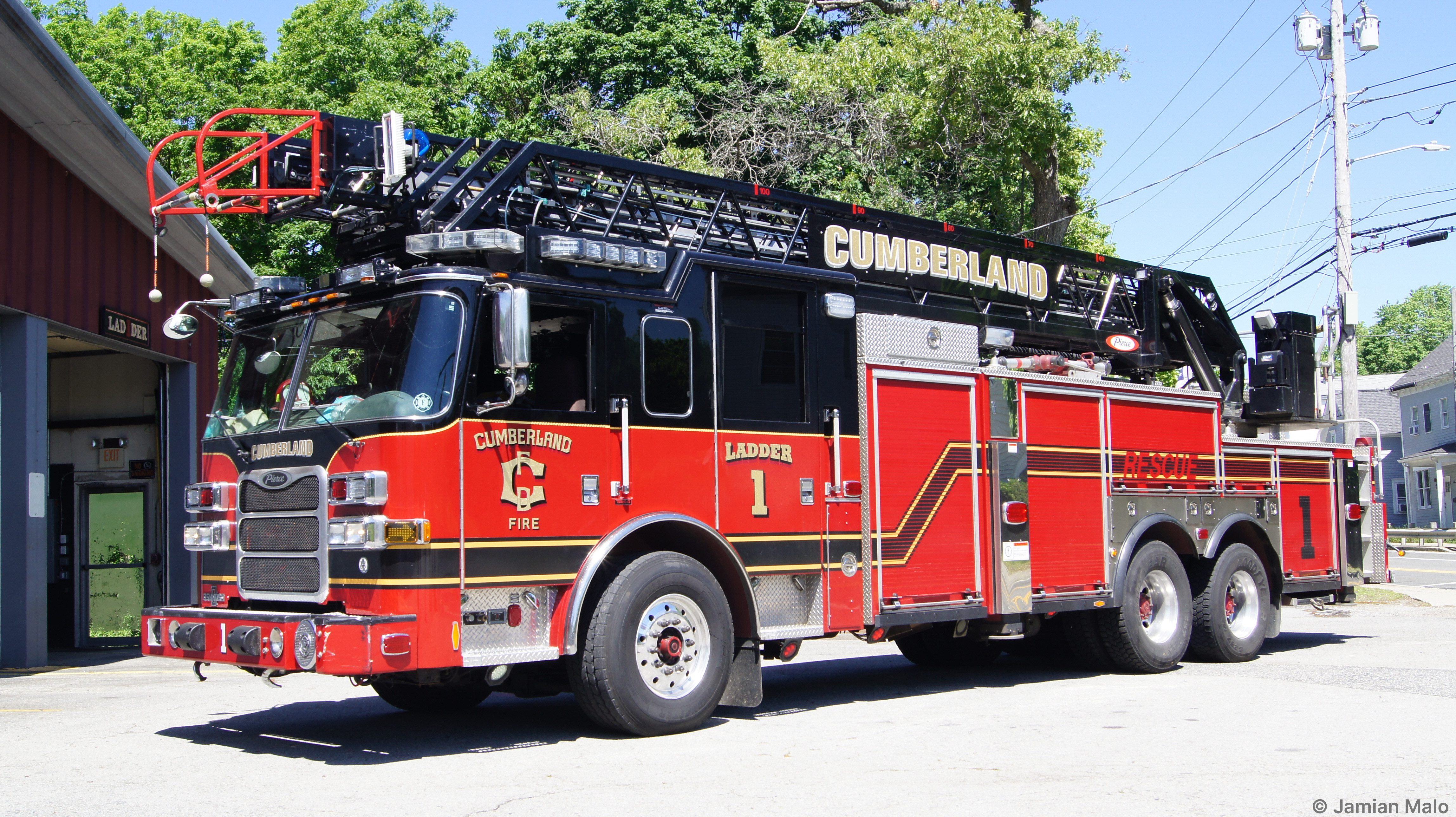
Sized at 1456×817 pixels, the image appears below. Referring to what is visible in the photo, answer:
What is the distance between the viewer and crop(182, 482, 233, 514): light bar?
302 inches

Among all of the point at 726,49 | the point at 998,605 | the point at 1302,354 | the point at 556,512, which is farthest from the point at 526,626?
the point at 726,49

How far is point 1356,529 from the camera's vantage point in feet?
42.9

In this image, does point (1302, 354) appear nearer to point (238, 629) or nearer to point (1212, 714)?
point (1212, 714)

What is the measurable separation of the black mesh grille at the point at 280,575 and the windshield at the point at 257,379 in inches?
31.5

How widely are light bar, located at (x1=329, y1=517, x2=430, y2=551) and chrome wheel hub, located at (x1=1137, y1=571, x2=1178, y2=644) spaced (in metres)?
6.72

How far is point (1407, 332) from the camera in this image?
8719 cm

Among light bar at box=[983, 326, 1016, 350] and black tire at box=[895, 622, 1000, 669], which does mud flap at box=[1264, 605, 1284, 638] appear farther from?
light bar at box=[983, 326, 1016, 350]

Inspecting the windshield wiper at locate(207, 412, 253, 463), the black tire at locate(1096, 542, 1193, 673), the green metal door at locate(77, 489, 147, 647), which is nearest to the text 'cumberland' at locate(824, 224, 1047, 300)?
the black tire at locate(1096, 542, 1193, 673)

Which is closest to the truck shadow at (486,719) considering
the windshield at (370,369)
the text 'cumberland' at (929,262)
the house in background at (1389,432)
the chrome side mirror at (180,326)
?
the windshield at (370,369)

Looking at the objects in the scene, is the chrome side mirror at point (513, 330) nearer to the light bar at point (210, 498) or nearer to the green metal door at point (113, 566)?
the light bar at point (210, 498)

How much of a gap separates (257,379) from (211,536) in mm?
1019

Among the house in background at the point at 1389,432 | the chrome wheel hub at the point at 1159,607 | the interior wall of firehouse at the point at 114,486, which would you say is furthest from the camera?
the house in background at the point at 1389,432

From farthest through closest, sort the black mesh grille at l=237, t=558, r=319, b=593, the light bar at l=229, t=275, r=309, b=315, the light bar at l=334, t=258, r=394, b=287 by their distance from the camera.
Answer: the light bar at l=229, t=275, r=309, b=315 → the light bar at l=334, t=258, r=394, b=287 → the black mesh grille at l=237, t=558, r=319, b=593

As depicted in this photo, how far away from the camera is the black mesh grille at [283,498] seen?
23.0ft
